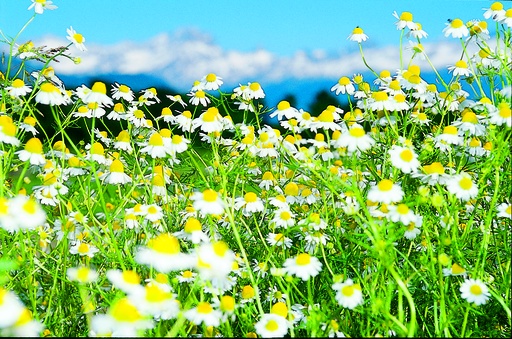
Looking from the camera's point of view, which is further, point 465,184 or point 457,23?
point 457,23

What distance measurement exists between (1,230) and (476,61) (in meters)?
1.79

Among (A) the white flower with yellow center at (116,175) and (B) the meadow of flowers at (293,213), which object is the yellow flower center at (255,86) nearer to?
(B) the meadow of flowers at (293,213)

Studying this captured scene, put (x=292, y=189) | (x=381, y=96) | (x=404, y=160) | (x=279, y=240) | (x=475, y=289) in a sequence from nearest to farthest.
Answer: (x=475, y=289)
(x=404, y=160)
(x=279, y=240)
(x=381, y=96)
(x=292, y=189)

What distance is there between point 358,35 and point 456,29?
1.21 ft

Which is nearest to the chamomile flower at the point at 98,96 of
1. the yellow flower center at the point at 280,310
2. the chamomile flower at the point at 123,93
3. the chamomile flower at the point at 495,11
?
the chamomile flower at the point at 123,93

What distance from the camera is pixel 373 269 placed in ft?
7.36

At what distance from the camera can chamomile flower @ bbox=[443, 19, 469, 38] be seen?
2.69 metres

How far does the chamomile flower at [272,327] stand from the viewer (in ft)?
5.92

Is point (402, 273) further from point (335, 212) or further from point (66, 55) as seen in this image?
point (66, 55)

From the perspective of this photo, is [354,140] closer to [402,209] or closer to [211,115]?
[402,209]

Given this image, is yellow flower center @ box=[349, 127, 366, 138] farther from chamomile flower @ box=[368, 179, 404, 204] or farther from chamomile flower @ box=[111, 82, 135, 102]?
chamomile flower @ box=[111, 82, 135, 102]

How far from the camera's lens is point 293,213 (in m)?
2.64

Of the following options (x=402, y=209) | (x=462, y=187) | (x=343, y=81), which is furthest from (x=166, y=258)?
(x=343, y=81)

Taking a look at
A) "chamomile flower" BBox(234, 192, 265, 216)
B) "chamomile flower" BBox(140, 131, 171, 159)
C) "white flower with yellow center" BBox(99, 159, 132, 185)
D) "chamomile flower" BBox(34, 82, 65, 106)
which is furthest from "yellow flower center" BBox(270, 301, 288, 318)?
"chamomile flower" BBox(34, 82, 65, 106)
